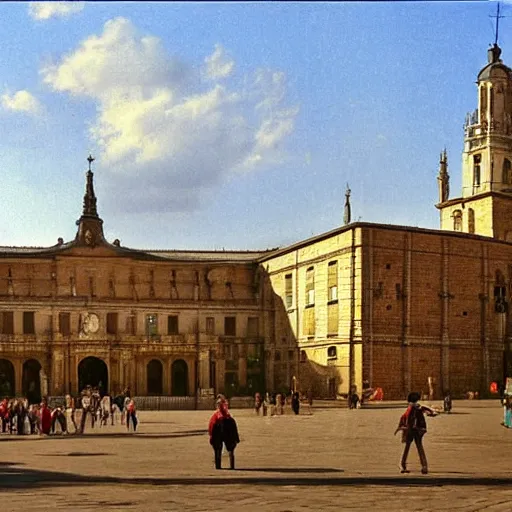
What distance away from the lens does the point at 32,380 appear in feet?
236

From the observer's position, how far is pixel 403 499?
1614 centimetres

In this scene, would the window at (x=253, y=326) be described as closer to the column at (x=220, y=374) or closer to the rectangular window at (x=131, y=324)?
the column at (x=220, y=374)

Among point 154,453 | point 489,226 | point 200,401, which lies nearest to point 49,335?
point 200,401

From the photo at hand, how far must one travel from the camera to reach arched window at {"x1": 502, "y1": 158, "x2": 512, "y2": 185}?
78375mm

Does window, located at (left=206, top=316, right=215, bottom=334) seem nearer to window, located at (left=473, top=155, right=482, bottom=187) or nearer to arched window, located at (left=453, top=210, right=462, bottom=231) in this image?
arched window, located at (left=453, top=210, right=462, bottom=231)

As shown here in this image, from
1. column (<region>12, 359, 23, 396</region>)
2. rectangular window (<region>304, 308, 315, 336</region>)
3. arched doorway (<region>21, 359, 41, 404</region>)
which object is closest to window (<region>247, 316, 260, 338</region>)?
rectangular window (<region>304, 308, 315, 336</region>)

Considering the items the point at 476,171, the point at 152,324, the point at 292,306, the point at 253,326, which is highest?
the point at 476,171

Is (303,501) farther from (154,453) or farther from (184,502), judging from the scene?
(154,453)

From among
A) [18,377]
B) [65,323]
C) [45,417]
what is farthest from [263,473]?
[65,323]

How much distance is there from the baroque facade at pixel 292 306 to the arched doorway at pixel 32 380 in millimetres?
87

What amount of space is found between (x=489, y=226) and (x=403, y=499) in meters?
61.7

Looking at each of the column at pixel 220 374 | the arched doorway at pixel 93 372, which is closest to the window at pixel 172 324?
the column at pixel 220 374

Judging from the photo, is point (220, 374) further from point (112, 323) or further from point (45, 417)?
point (45, 417)

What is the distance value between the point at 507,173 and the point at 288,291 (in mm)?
20099
